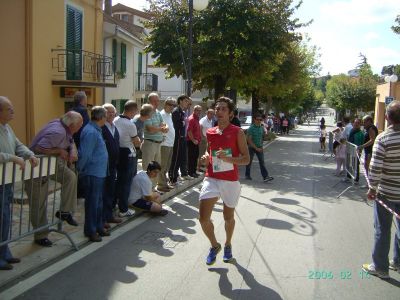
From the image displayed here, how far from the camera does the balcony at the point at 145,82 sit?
88.4 feet

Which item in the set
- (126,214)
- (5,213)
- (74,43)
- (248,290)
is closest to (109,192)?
(126,214)

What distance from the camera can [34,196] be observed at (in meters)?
5.29

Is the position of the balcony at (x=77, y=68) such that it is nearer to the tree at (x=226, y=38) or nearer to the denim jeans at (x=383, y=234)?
the tree at (x=226, y=38)

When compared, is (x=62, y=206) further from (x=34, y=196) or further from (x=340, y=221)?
(x=340, y=221)

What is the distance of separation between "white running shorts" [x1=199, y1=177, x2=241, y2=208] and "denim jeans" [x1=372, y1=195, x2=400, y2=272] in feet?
5.26

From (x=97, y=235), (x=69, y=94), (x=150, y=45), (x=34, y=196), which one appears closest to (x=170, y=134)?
(x=97, y=235)

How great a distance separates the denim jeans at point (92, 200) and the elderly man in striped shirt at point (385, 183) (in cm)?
331

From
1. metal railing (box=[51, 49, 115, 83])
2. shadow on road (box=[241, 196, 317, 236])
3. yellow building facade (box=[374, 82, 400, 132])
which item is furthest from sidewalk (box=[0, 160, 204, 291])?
yellow building facade (box=[374, 82, 400, 132])

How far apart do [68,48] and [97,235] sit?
31.1ft

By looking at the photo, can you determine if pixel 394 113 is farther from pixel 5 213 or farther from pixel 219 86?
pixel 219 86

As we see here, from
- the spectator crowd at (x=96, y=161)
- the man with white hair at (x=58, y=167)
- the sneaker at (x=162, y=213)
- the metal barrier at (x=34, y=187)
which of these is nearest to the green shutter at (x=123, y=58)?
the spectator crowd at (x=96, y=161)

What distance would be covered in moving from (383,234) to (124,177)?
3.93 metres

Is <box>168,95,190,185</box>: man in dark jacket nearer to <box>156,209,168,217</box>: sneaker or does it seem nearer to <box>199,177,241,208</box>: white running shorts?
<box>156,209,168,217</box>: sneaker

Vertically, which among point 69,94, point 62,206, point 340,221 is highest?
point 69,94
